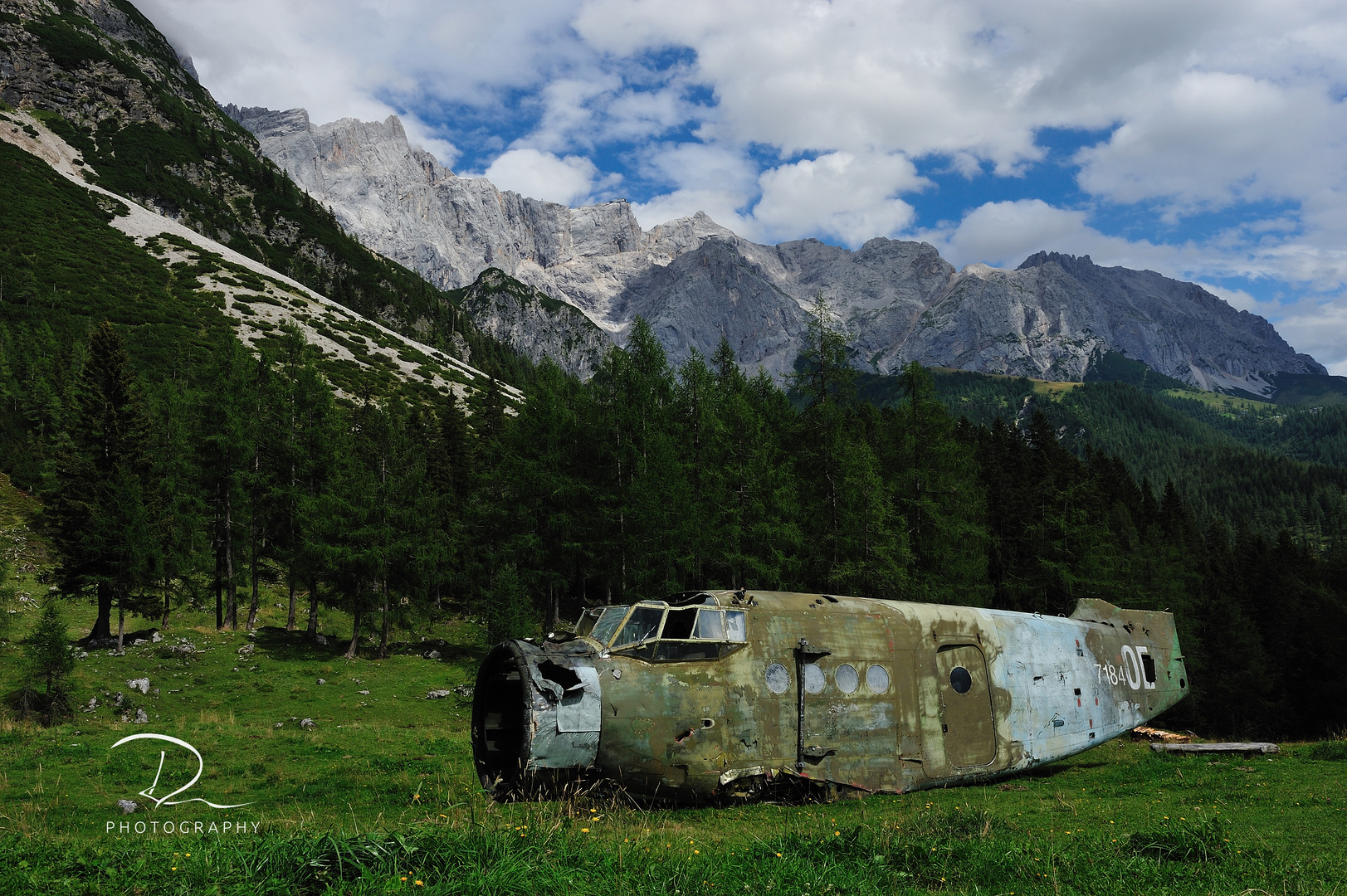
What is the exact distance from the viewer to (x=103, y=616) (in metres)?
33.4

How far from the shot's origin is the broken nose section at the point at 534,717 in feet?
35.6

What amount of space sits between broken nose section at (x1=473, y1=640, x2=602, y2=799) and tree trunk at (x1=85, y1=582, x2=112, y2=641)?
31818 millimetres

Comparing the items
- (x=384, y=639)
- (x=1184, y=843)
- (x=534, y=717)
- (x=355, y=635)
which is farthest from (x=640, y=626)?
(x=355, y=635)

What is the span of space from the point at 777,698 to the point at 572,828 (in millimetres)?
5520

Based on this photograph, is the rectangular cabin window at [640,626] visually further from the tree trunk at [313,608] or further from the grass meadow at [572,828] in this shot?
the tree trunk at [313,608]

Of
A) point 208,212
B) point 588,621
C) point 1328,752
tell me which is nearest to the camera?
point 588,621

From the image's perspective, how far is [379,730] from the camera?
80.4ft

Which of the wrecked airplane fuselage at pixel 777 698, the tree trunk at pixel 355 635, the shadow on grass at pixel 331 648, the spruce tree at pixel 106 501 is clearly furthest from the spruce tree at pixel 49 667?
the wrecked airplane fuselage at pixel 777 698

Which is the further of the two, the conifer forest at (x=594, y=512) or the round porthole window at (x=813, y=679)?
the conifer forest at (x=594, y=512)

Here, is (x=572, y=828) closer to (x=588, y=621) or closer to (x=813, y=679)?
(x=588, y=621)

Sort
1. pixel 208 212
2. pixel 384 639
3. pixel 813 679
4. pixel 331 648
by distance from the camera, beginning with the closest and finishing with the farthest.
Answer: pixel 813 679, pixel 384 639, pixel 331 648, pixel 208 212

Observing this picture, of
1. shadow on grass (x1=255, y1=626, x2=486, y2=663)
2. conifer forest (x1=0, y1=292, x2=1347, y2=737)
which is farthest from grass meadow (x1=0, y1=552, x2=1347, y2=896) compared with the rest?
conifer forest (x1=0, y1=292, x2=1347, y2=737)

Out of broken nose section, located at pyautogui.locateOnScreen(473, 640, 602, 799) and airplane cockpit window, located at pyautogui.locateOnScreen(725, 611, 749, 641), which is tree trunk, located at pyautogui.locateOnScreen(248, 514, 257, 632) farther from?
airplane cockpit window, located at pyautogui.locateOnScreen(725, 611, 749, 641)

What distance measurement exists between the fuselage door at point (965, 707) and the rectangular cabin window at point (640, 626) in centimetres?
661
